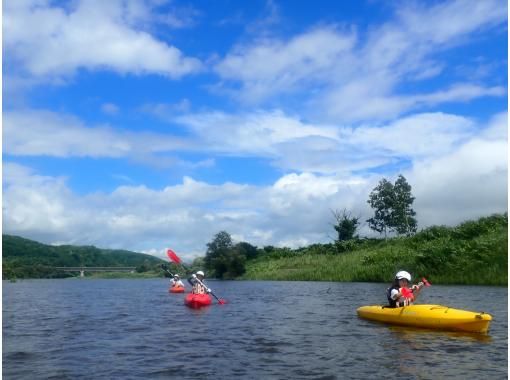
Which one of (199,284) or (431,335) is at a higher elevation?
(199,284)

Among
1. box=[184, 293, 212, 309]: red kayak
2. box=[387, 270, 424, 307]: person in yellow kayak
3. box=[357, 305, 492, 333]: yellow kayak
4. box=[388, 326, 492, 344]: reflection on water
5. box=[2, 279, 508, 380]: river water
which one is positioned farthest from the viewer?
box=[184, 293, 212, 309]: red kayak

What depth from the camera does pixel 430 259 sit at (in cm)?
3712

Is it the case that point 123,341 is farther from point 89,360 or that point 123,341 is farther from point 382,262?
point 382,262

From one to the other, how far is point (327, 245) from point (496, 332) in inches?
1945

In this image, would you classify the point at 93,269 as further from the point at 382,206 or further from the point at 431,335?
the point at 431,335

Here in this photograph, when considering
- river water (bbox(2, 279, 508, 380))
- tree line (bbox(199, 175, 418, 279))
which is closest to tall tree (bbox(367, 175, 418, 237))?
tree line (bbox(199, 175, 418, 279))

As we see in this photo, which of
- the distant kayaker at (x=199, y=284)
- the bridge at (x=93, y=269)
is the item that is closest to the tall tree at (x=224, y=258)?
the distant kayaker at (x=199, y=284)

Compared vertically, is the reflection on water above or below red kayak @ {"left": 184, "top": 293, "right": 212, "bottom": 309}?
below

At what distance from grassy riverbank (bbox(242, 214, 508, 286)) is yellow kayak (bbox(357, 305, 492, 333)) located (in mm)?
16568

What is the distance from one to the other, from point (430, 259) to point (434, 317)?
76.4ft

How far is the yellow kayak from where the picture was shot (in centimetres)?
1408

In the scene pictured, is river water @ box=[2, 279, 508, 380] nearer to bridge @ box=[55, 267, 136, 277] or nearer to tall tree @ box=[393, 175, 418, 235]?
tall tree @ box=[393, 175, 418, 235]

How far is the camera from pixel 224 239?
74.3 meters

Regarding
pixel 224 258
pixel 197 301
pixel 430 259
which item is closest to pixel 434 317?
pixel 197 301
